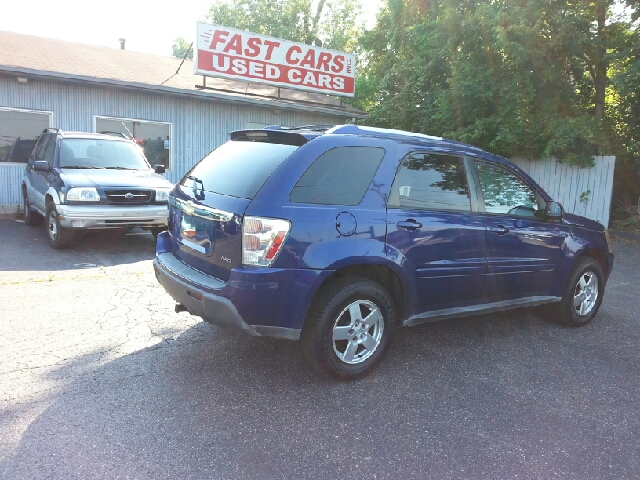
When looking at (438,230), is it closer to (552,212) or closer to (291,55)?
(552,212)

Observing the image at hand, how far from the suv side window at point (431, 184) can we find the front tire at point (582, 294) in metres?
1.66

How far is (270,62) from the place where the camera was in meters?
14.8

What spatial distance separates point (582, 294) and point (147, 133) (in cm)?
1121

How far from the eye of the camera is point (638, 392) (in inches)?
153

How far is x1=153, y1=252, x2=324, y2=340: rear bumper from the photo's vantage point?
135 inches

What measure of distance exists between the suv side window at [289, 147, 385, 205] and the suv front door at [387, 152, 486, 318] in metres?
0.24

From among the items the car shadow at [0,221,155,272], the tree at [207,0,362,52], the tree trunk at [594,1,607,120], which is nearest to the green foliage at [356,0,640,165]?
the tree trunk at [594,1,607,120]

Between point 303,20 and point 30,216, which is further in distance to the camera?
point 303,20

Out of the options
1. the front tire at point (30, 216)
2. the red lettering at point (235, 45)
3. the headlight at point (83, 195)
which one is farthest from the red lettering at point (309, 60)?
the headlight at point (83, 195)

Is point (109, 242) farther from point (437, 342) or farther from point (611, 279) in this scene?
point (611, 279)

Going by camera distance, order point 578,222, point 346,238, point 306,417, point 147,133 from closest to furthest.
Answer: point 306,417 → point 346,238 → point 578,222 → point 147,133

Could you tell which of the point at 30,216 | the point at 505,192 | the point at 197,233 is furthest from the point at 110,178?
the point at 505,192

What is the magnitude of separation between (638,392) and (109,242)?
7.92 meters

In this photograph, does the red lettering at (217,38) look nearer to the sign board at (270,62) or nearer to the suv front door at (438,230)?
the sign board at (270,62)
